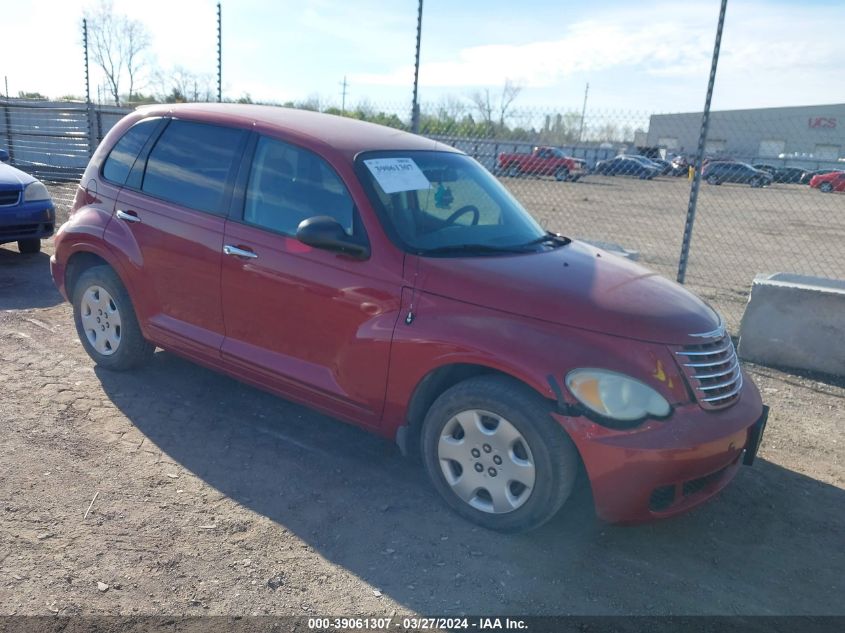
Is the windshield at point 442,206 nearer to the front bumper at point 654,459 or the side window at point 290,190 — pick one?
the side window at point 290,190

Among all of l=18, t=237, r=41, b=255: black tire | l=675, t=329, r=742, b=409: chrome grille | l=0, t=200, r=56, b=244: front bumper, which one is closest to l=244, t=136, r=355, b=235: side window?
l=675, t=329, r=742, b=409: chrome grille

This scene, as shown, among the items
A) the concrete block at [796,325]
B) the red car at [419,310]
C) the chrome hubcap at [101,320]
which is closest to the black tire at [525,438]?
the red car at [419,310]

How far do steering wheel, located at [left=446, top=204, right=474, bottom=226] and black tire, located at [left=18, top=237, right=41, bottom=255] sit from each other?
21.8 ft

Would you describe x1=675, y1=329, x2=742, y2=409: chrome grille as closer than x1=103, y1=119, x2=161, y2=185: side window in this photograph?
Yes

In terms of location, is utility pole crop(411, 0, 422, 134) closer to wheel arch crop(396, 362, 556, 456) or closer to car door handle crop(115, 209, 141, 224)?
car door handle crop(115, 209, 141, 224)

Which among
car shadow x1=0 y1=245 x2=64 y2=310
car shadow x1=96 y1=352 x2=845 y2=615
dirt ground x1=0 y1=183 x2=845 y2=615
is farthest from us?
Result: car shadow x1=0 y1=245 x2=64 y2=310

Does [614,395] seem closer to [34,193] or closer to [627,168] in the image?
[34,193]

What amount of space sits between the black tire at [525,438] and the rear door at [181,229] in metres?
1.68

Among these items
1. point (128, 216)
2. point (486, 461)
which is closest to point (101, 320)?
point (128, 216)

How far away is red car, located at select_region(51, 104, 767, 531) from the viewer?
310 centimetres

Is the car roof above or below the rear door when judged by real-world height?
above

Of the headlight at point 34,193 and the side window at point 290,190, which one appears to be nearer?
the side window at point 290,190

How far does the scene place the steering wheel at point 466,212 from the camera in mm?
3947

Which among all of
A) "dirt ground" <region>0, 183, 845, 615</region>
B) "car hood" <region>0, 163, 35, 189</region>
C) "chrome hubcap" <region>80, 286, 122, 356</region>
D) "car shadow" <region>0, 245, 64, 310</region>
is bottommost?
"dirt ground" <region>0, 183, 845, 615</region>
